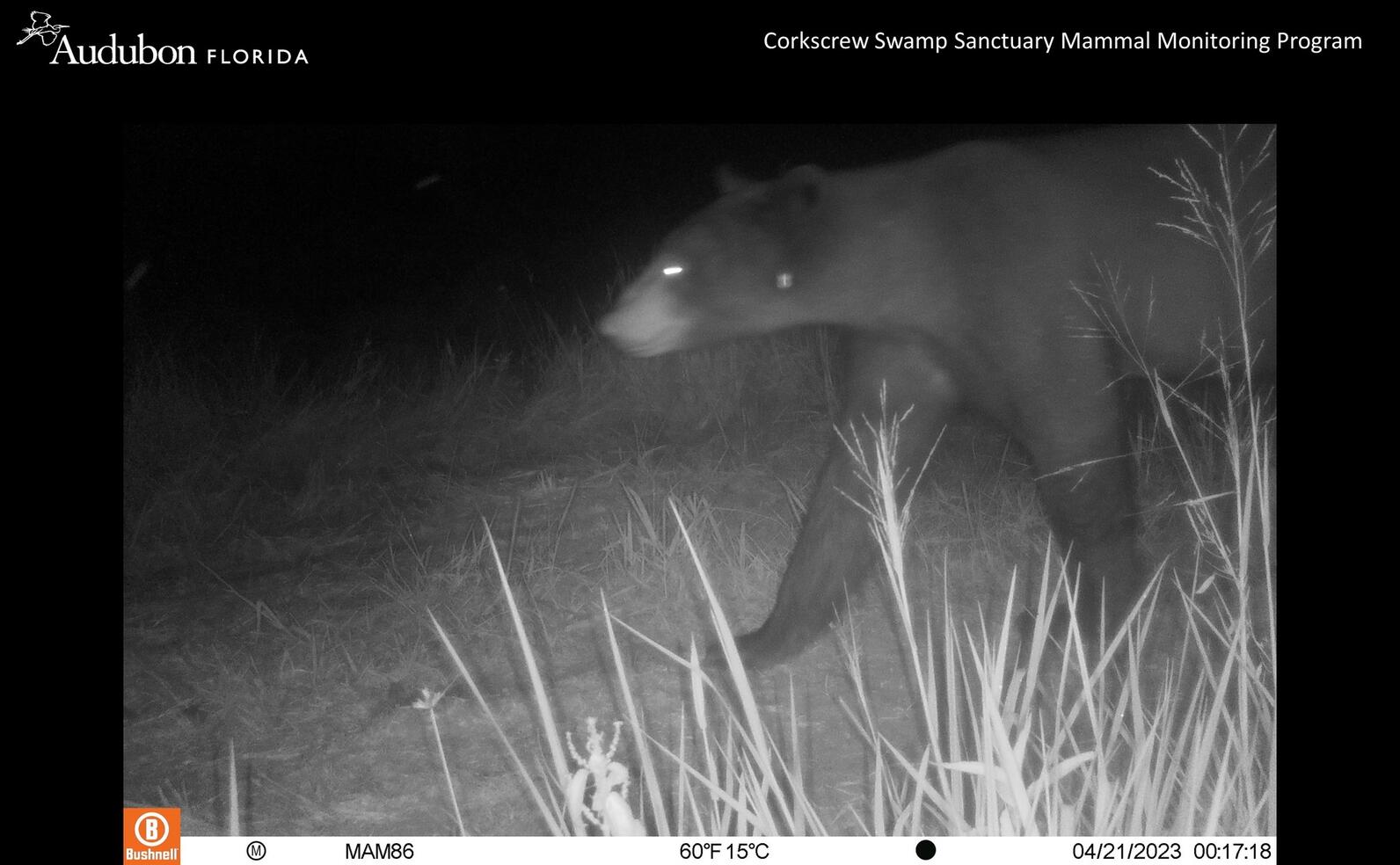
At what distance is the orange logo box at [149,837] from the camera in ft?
4.77

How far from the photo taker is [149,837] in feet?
4.79

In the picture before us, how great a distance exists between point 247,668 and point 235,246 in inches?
111

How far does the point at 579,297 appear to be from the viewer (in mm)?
4438

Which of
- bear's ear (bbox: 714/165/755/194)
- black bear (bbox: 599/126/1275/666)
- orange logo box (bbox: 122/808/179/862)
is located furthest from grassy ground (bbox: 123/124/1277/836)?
bear's ear (bbox: 714/165/755/194)

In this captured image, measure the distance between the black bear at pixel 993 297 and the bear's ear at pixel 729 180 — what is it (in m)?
0.04

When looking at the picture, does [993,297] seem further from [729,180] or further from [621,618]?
[621,618]

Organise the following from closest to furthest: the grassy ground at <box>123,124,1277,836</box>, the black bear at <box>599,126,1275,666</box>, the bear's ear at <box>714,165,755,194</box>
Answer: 1. the grassy ground at <box>123,124,1277,836</box>
2. the black bear at <box>599,126,1275,666</box>
3. the bear's ear at <box>714,165,755,194</box>

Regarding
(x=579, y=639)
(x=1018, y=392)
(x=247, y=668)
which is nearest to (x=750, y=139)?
(x=1018, y=392)

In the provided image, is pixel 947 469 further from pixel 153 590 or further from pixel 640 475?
pixel 153 590

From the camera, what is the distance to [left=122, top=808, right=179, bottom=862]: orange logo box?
1454 mm

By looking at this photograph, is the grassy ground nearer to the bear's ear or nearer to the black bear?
the black bear

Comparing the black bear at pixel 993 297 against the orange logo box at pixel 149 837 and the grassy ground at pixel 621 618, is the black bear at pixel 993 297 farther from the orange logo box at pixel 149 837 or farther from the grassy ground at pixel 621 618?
the orange logo box at pixel 149 837

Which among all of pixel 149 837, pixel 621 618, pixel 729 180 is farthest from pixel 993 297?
pixel 149 837

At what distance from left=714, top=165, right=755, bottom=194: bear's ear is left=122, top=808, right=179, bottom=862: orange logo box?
167 cm
